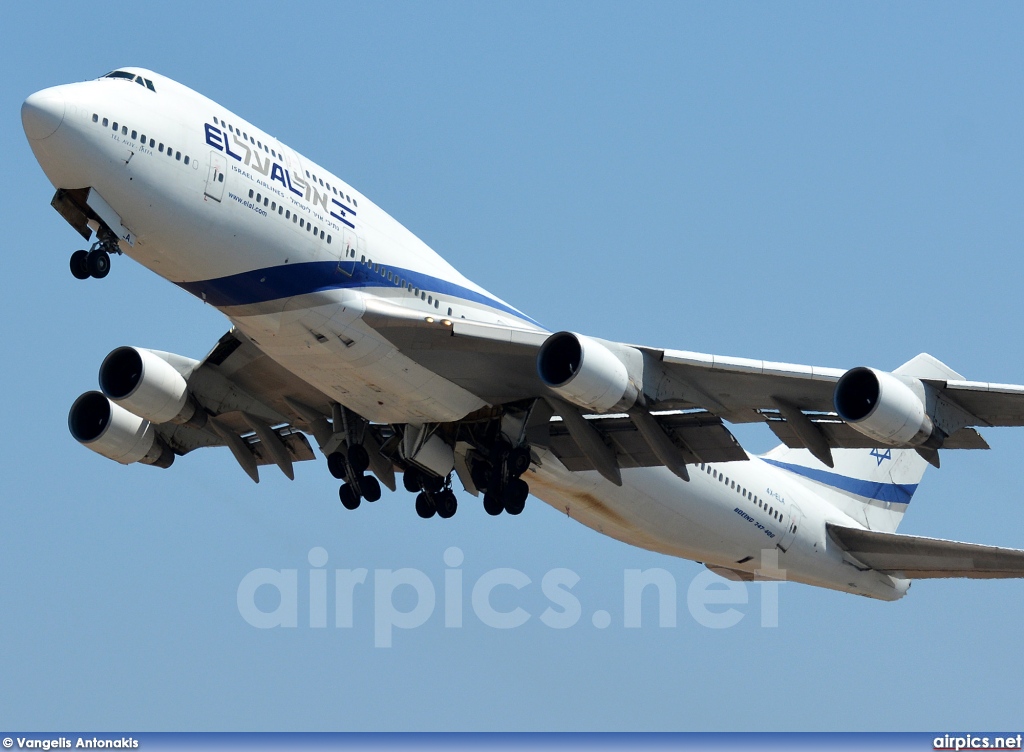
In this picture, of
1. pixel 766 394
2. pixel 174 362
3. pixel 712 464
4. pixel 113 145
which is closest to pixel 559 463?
pixel 712 464

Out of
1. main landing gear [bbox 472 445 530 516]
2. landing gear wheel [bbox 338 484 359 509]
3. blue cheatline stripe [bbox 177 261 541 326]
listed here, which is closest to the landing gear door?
blue cheatline stripe [bbox 177 261 541 326]

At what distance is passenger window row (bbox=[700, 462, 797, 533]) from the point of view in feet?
97.2

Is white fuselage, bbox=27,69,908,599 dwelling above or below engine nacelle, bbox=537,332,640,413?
above

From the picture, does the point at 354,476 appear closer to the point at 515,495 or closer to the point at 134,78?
the point at 515,495

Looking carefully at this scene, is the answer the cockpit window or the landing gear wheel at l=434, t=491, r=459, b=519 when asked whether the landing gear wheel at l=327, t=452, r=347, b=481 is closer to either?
the landing gear wheel at l=434, t=491, r=459, b=519

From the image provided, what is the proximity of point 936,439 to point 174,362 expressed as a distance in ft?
48.5

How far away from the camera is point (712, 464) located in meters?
29.6

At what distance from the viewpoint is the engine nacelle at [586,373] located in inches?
914

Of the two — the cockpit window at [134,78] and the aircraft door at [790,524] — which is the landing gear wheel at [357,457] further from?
the aircraft door at [790,524]

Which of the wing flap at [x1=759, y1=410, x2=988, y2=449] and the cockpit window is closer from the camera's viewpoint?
the cockpit window

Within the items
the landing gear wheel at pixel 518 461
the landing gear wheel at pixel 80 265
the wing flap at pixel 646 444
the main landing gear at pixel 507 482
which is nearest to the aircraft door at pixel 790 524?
the wing flap at pixel 646 444

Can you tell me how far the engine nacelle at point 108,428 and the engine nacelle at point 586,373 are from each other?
10.1 m

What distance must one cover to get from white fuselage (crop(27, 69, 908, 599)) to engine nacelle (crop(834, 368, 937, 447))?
701 cm

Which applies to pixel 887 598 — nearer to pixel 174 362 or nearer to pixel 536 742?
pixel 536 742
